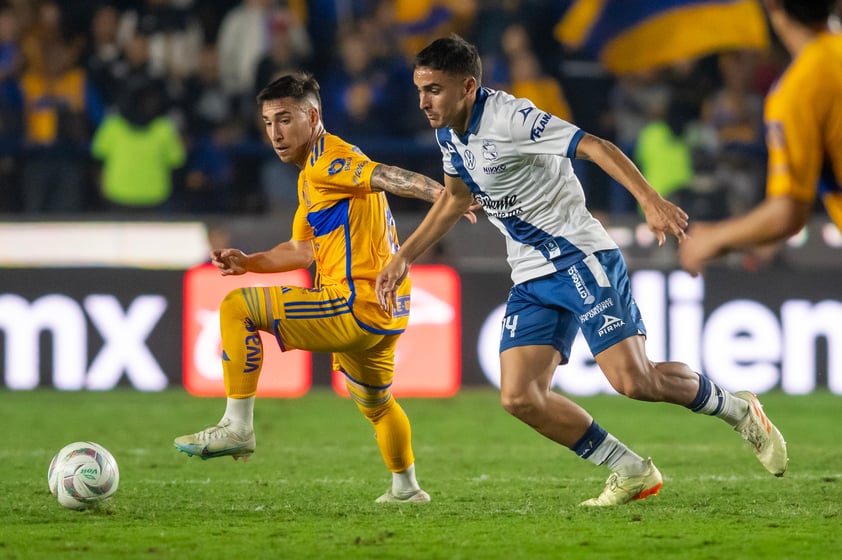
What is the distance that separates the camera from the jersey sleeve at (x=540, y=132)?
6.30 m

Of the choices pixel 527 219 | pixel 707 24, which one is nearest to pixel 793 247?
pixel 707 24

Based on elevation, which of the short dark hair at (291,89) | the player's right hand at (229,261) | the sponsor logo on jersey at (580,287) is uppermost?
the short dark hair at (291,89)

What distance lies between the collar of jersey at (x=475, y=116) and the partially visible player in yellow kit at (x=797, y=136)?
193cm

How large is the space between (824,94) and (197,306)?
926cm

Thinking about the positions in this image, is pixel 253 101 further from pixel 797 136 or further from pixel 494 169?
pixel 797 136

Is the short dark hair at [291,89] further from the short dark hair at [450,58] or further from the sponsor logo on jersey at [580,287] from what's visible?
the sponsor logo on jersey at [580,287]

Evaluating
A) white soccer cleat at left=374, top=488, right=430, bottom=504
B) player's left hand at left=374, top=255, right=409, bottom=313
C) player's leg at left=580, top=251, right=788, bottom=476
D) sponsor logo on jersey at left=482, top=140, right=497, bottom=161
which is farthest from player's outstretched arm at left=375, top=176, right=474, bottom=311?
white soccer cleat at left=374, top=488, right=430, bottom=504

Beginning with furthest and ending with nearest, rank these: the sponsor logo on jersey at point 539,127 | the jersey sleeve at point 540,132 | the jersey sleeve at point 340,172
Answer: the jersey sleeve at point 340,172 < the sponsor logo on jersey at point 539,127 < the jersey sleeve at point 540,132

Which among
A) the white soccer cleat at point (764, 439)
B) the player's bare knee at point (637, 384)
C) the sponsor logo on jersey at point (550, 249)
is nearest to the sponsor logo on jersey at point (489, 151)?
the sponsor logo on jersey at point (550, 249)

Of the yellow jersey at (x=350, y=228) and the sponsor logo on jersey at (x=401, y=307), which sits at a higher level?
the yellow jersey at (x=350, y=228)

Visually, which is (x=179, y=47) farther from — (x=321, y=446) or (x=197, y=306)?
(x=321, y=446)

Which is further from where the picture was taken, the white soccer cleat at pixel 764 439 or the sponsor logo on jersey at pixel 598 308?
the white soccer cleat at pixel 764 439

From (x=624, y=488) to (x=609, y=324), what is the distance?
0.88 meters

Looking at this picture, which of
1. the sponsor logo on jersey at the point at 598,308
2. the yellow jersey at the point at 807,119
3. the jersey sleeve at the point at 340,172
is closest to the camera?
the yellow jersey at the point at 807,119
